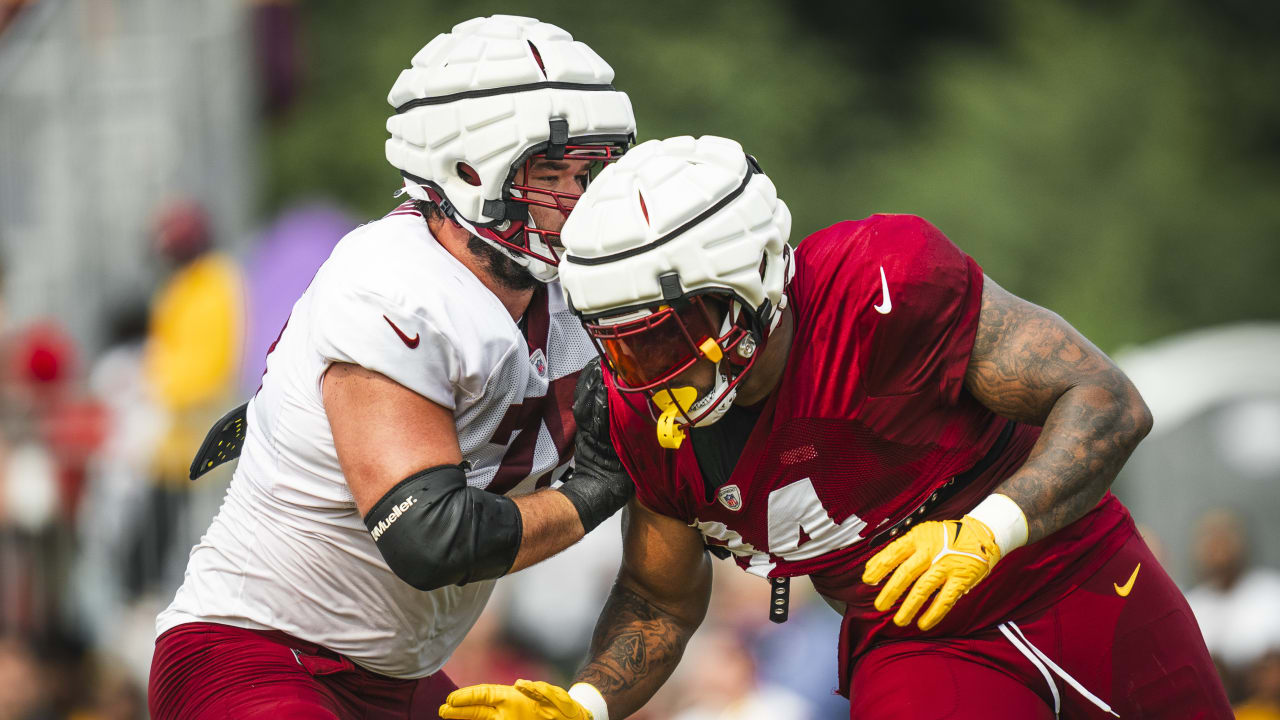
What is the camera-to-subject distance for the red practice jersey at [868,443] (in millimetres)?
3430

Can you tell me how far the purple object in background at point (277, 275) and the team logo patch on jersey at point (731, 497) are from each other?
440 cm

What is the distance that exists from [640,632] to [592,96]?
Answer: 4.45ft

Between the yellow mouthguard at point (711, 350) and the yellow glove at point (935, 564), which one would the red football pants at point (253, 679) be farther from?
the yellow glove at point (935, 564)

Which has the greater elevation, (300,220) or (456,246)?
(456,246)

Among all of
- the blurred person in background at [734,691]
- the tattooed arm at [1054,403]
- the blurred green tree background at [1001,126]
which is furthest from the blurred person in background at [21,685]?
the blurred green tree background at [1001,126]

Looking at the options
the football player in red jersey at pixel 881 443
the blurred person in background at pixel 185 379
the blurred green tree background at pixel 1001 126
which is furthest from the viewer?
the blurred green tree background at pixel 1001 126

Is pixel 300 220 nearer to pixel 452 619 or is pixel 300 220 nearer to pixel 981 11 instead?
pixel 452 619

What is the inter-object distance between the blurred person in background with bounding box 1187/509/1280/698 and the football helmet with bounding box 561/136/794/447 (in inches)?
180

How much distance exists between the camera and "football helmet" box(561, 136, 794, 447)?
327cm

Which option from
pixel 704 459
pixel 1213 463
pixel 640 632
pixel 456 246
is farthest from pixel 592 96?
pixel 1213 463

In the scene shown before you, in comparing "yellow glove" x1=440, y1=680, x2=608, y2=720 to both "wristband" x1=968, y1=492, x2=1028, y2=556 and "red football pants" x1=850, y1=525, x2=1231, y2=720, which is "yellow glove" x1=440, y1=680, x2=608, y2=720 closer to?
"red football pants" x1=850, y1=525, x2=1231, y2=720

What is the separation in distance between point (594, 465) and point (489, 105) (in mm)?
903

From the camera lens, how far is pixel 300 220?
31.1ft

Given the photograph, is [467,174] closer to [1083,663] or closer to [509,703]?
[509,703]
